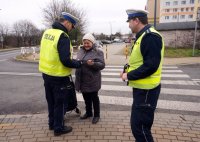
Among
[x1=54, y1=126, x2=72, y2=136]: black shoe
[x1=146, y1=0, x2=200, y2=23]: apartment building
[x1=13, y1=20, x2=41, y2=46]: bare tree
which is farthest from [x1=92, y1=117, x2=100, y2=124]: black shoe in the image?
[x1=146, y1=0, x2=200, y2=23]: apartment building

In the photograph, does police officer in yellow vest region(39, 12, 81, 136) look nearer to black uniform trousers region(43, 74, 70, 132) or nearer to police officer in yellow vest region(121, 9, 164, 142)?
black uniform trousers region(43, 74, 70, 132)

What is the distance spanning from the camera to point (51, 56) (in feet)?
12.6

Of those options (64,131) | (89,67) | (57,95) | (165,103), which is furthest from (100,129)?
(165,103)

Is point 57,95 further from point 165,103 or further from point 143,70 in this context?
point 165,103

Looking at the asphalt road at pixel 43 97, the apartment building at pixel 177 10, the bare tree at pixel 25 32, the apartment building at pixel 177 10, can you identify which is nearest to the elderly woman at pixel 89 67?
the asphalt road at pixel 43 97

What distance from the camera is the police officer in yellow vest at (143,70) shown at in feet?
9.08

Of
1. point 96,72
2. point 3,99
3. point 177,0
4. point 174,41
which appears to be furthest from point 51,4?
point 177,0

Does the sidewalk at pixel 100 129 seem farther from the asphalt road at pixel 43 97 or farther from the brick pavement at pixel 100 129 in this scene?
the asphalt road at pixel 43 97

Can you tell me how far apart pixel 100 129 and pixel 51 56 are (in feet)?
5.16

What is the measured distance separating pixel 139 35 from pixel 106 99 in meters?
3.74

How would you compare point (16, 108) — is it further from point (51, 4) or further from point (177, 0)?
point (177, 0)

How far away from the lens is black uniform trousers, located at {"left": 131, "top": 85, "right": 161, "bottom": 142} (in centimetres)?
298

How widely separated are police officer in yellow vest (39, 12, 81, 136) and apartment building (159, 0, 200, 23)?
89576 mm

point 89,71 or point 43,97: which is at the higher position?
point 89,71
